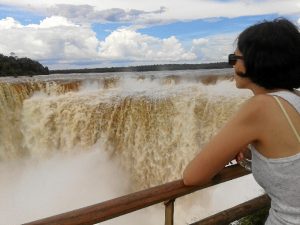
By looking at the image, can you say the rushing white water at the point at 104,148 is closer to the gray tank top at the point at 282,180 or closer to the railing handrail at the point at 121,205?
the railing handrail at the point at 121,205

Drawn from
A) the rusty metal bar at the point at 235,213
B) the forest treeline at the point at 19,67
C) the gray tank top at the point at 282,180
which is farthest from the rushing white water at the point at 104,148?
the forest treeline at the point at 19,67

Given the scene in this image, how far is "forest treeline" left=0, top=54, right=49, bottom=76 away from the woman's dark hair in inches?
1613

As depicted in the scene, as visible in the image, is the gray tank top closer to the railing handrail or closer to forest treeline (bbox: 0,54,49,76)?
the railing handrail

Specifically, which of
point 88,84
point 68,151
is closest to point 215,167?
point 68,151

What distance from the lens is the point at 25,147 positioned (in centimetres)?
1533

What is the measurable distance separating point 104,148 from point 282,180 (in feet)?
39.0

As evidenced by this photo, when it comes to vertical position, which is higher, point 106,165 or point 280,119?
point 280,119

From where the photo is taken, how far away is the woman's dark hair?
1316 millimetres

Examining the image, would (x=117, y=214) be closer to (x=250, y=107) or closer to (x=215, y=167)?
(x=215, y=167)

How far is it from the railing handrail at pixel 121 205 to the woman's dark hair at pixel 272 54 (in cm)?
51

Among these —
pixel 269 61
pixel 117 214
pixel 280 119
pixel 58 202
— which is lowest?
pixel 58 202

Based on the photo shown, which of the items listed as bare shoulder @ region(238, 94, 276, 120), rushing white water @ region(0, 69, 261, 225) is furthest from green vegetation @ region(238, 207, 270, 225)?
rushing white water @ region(0, 69, 261, 225)

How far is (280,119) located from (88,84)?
18.8 metres

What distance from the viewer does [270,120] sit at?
125 cm
